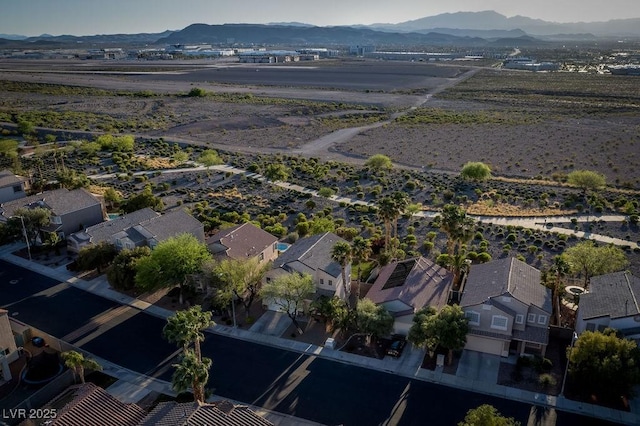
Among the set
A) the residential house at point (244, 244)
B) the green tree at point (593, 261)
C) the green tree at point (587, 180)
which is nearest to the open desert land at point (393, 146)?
the green tree at point (587, 180)

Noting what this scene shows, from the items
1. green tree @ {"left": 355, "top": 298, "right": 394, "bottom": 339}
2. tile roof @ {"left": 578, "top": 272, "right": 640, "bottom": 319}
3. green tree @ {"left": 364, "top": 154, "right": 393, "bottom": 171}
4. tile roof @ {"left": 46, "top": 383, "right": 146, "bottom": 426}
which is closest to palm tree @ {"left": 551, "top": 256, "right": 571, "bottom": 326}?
tile roof @ {"left": 578, "top": 272, "right": 640, "bottom": 319}

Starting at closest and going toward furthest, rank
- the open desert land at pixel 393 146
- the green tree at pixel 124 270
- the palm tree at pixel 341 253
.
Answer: the palm tree at pixel 341 253 < the green tree at pixel 124 270 < the open desert land at pixel 393 146

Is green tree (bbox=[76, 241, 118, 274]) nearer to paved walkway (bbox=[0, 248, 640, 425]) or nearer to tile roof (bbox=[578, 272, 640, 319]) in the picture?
paved walkway (bbox=[0, 248, 640, 425])

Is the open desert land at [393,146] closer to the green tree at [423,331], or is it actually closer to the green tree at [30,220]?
the green tree at [30,220]

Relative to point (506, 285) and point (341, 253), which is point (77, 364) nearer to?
point (341, 253)

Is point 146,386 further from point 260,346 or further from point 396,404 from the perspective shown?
point 396,404

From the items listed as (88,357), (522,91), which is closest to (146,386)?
(88,357)
